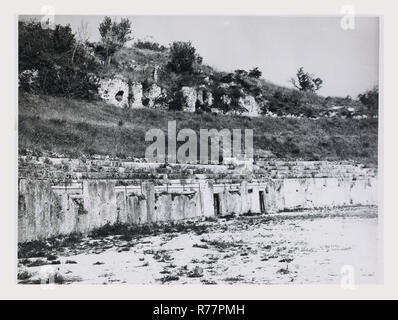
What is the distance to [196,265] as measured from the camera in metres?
11.3

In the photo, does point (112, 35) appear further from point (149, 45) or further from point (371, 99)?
point (371, 99)

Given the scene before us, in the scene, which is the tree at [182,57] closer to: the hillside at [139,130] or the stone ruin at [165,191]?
the hillside at [139,130]

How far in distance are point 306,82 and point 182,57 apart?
2673 mm

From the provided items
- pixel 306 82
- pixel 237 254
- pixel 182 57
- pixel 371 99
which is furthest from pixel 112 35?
pixel 371 99

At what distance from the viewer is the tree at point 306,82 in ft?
39.5

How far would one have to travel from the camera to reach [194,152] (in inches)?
465

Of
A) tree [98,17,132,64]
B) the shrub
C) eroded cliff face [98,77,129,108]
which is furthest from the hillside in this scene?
the shrub

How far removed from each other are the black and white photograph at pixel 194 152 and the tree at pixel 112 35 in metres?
0.03

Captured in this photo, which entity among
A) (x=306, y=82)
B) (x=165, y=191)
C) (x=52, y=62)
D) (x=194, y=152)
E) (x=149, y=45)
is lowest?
(x=165, y=191)

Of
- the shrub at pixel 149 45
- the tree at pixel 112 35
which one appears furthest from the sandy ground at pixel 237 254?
the tree at pixel 112 35

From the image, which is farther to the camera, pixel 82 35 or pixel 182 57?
pixel 182 57

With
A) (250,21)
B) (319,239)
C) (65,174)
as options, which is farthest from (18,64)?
(319,239)

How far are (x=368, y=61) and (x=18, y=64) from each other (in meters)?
6.98

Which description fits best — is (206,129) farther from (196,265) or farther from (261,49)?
(196,265)
